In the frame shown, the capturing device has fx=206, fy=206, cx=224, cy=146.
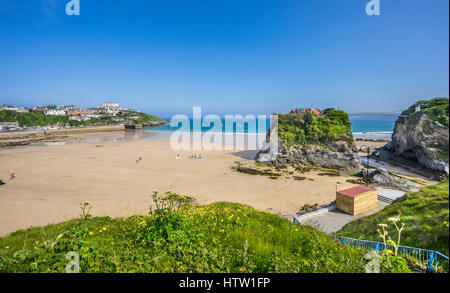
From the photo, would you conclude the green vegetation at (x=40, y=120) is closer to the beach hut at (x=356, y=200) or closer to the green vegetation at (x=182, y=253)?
the beach hut at (x=356, y=200)

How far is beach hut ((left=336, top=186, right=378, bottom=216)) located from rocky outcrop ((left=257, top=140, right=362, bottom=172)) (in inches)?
603

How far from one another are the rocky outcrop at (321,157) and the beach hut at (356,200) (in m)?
15.3

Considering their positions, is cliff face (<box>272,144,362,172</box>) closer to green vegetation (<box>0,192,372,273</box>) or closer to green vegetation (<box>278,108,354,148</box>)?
green vegetation (<box>278,108,354,148</box>)

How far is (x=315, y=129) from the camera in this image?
100ft

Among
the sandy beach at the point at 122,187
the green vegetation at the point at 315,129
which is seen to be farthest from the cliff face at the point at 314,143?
the sandy beach at the point at 122,187

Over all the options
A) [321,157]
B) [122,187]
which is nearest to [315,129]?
[321,157]

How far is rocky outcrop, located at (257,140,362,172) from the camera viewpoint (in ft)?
87.4

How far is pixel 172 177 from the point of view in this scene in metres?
22.0

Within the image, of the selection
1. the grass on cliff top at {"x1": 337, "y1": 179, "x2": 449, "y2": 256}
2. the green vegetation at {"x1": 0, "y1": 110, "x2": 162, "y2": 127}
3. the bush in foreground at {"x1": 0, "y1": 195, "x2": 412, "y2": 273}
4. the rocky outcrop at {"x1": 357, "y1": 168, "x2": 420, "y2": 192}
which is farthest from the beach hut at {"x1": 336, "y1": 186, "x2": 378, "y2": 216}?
the green vegetation at {"x1": 0, "y1": 110, "x2": 162, "y2": 127}

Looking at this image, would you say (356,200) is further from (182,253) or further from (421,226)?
(182,253)

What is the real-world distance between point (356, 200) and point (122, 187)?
17694 millimetres

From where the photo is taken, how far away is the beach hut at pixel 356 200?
11648mm

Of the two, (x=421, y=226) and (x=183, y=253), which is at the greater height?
(x=183, y=253)
